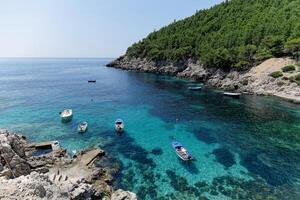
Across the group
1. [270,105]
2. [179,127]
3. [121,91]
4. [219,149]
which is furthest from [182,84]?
[219,149]

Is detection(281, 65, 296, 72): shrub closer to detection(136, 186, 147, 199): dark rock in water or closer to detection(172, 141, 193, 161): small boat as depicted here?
detection(172, 141, 193, 161): small boat

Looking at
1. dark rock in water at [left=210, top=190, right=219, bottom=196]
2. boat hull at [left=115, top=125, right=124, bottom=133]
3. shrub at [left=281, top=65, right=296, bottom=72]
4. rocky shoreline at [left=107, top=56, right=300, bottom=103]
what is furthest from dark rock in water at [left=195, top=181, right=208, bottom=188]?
shrub at [left=281, top=65, right=296, bottom=72]

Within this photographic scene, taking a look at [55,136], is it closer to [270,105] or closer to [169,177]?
[169,177]

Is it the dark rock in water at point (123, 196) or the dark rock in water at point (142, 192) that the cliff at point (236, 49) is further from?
the dark rock in water at point (123, 196)

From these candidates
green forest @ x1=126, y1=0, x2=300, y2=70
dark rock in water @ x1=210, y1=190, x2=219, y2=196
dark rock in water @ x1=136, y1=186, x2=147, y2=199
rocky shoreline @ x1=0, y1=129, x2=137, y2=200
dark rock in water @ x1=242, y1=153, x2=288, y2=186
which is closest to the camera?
rocky shoreline @ x1=0, y1=129, x2=137, y2=200

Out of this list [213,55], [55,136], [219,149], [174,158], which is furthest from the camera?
[213,55]

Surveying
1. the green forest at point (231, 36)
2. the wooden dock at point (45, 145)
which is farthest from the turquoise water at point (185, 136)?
the green forest at point (231, 36)
